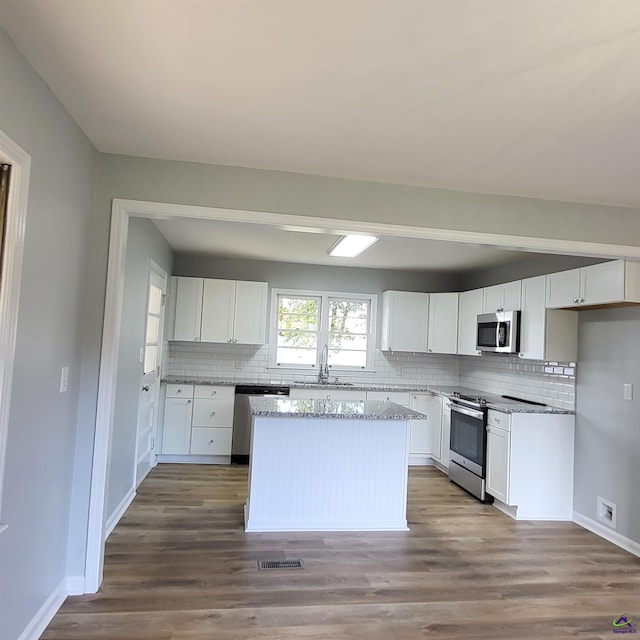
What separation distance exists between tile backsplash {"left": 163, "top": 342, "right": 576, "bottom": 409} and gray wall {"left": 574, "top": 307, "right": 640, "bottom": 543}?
0.57 metres

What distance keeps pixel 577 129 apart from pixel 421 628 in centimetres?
251

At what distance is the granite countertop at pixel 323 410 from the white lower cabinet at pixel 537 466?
111 cm

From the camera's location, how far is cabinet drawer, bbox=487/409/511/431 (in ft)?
13.2

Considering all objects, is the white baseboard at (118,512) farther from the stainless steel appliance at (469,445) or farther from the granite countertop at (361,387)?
the stainless steel appliance at (469,445)

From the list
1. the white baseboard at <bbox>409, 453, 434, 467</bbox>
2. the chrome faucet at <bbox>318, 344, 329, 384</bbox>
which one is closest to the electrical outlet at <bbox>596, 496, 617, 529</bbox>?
the white baseboard at <bbox>409, 453, 434, 467</bbox>

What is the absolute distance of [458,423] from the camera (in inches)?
192

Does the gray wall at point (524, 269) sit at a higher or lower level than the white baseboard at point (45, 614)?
higher

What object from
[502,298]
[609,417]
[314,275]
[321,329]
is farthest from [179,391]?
[609,417]

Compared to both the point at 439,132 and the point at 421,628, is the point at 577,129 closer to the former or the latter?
the point at 439,132

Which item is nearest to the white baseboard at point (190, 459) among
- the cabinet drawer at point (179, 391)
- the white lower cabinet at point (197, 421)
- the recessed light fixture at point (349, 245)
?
the white lower cabinet at point (197, 421)

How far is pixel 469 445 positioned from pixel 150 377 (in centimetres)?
321

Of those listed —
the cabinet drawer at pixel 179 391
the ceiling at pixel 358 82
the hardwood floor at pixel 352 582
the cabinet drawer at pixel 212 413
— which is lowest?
the hardwood floor at pixel 352 582

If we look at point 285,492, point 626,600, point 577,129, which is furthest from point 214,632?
point 577,129

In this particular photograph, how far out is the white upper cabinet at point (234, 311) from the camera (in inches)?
217
